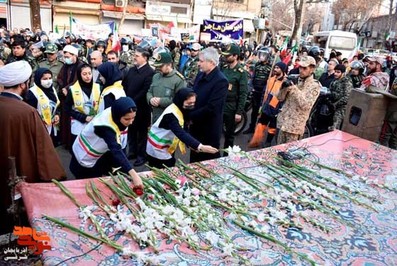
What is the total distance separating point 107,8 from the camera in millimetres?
27578

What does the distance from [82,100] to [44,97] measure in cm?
61

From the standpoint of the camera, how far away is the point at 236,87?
5.48 metres

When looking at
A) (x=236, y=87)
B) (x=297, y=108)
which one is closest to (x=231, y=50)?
(x=236, y=87)

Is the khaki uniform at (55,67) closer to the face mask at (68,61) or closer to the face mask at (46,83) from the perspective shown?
the face mask at (68,61)

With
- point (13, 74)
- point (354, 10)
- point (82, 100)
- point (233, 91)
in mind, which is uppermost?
point (354, 10)

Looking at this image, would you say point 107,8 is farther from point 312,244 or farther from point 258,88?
point 312,244

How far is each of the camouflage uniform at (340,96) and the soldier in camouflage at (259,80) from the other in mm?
1385

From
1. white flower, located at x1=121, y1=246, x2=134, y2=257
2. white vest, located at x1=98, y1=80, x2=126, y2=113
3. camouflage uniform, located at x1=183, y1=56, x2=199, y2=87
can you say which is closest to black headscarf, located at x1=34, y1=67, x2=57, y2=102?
white vest, located at x1=98, y1=80, x2=126, y2=113

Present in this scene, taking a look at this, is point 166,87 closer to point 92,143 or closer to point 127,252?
point 92,143

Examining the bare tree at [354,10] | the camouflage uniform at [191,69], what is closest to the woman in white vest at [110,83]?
the camouflage uniform at [191,69]

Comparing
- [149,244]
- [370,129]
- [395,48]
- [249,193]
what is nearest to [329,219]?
[249,193]

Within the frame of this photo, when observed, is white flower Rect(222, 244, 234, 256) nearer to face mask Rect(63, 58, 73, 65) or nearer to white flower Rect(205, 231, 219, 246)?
white flower Rect(205, 231, 219, 246)

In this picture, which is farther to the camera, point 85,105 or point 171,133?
point 85,105

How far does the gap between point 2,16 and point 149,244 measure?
2753 centimetres
